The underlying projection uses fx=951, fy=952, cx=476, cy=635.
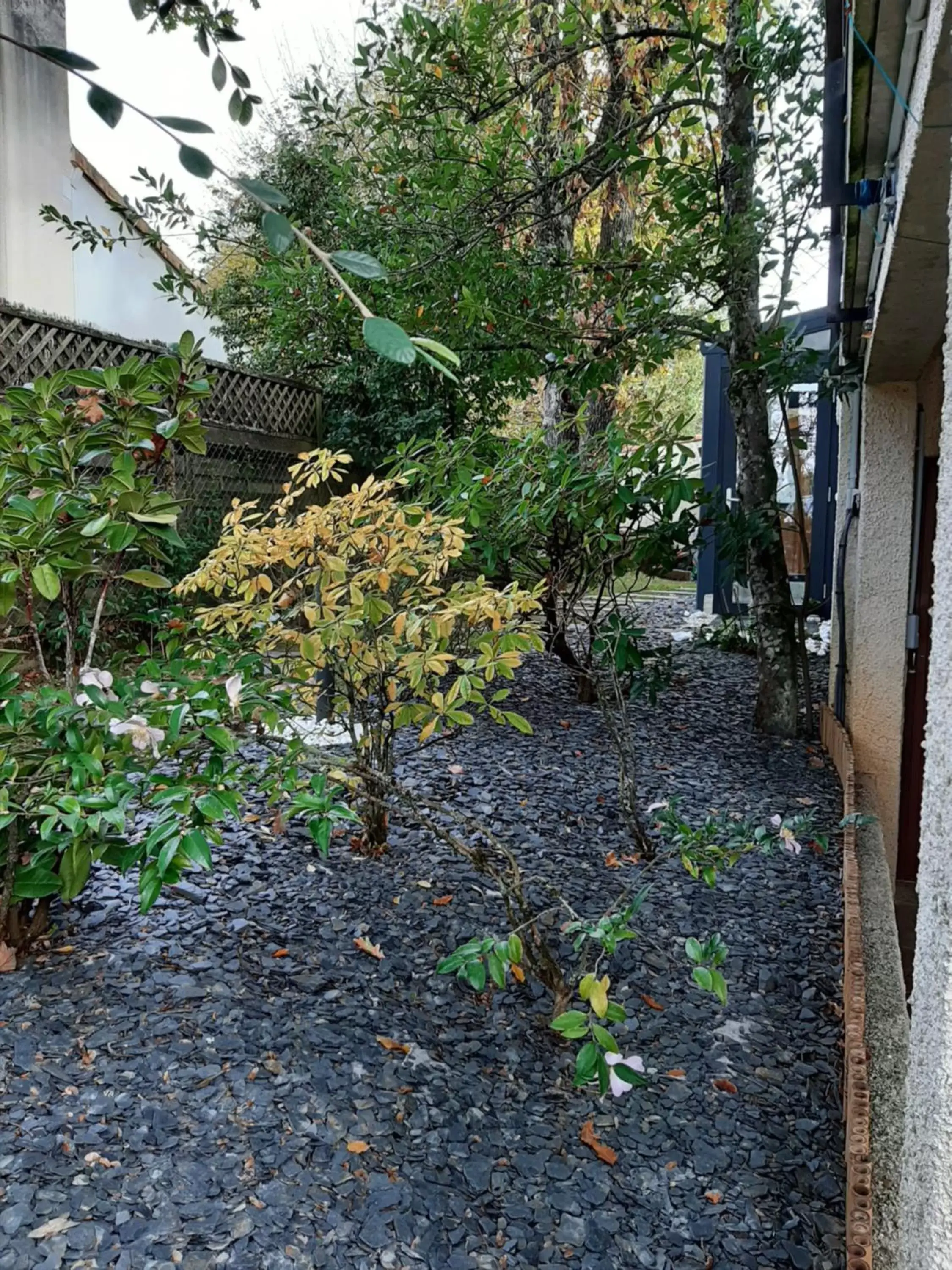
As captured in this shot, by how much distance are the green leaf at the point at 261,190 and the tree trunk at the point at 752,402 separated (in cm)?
412

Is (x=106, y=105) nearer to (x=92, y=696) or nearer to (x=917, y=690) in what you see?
(x=92, y=696)

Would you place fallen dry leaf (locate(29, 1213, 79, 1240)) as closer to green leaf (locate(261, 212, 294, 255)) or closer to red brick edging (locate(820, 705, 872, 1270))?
red brick edging (locate(820, 705, 872, 1270))

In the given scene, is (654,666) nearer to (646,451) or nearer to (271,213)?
(646,451)

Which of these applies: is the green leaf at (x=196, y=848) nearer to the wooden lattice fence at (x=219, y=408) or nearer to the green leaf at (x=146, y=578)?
the green leaf at (x=146, y=578)

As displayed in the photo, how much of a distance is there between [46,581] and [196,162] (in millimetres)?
1531

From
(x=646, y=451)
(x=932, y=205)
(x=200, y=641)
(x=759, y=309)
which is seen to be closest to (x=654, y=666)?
(x=646, y=451)

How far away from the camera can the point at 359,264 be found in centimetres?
70

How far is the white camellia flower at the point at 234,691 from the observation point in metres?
2.21

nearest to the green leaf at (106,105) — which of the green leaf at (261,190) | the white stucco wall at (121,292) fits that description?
the green leaf at (261,190)

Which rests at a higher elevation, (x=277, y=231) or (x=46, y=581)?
(x=277, y=231)

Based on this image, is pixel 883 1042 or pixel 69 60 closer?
pixel 69 60

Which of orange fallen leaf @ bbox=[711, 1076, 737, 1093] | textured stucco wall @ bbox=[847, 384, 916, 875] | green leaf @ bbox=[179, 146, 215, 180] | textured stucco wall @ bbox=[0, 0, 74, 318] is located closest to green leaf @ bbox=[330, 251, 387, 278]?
green leaf @ bbox=[179, 146, 215, 180]

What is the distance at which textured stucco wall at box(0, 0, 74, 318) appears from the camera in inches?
326

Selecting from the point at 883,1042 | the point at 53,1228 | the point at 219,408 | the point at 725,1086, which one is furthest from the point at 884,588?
the point at 219,408
